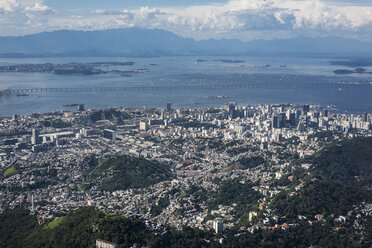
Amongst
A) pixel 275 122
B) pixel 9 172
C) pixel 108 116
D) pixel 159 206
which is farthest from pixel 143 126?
pixel 159 206

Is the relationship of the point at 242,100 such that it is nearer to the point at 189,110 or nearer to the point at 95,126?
the point at 189,110

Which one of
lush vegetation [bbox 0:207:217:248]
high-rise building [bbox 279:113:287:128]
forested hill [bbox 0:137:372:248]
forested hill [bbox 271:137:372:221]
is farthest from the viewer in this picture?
high-rise building [bbox 279:113:287:128]

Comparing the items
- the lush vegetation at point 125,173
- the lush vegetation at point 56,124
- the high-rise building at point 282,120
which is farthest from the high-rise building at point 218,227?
the lush vegetation at point 56,124

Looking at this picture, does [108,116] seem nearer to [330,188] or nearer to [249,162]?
[249,162]

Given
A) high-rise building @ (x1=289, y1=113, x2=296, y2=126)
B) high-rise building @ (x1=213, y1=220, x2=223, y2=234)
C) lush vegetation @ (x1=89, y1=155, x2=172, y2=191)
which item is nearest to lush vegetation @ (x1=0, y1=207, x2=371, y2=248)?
high-rise building @ (x1=213, y1=220, x2=223, y2=234)

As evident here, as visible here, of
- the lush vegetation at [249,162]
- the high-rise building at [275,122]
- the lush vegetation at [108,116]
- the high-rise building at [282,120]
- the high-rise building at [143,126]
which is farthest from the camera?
the lush vegetation at [108,116]

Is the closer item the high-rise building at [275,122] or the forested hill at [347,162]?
the forested hill at [347,162]

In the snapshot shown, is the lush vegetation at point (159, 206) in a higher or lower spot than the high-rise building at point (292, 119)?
lower

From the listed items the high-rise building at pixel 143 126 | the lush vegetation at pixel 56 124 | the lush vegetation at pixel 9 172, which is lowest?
the lush vegetation at pixel 9 172

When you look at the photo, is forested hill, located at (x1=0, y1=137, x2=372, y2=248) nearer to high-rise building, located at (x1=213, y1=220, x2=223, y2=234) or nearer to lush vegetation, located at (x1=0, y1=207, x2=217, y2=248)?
lush vegetation, located at (x1=0, y1=207, x2=217, y2=248)

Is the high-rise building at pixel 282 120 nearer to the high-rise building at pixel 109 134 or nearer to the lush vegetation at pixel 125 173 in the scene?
the high-rise building at pixel 109 134

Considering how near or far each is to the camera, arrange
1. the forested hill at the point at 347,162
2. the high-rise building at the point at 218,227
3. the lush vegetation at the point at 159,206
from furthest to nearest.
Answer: the forested hill at the point at 347,162 → the lush vegetation at the point at 159,206 → the high-rise building at the point at 218,227
